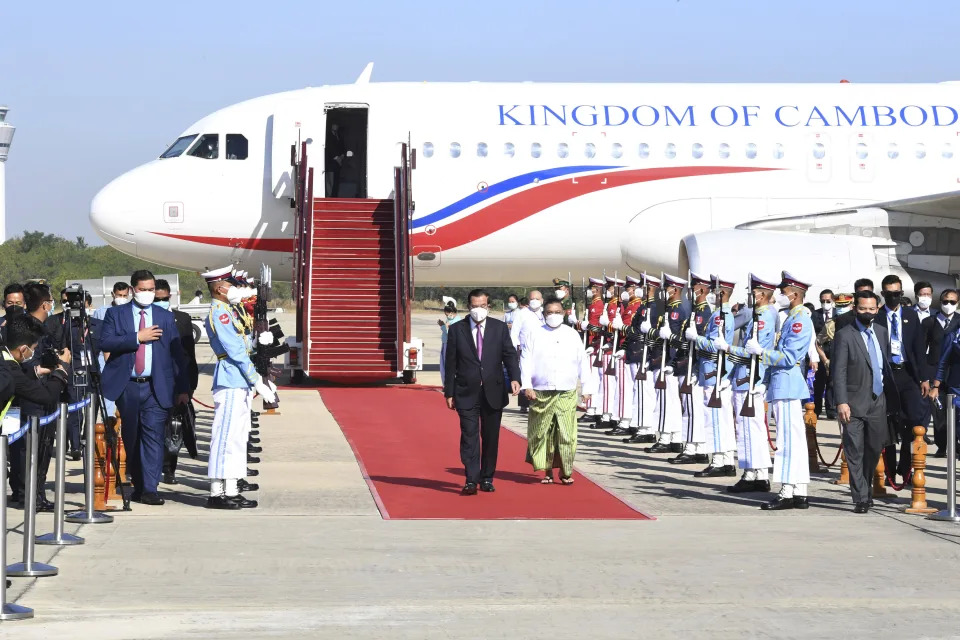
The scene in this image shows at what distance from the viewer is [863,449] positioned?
36.8 feet

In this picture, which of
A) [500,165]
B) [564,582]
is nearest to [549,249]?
[500,165]

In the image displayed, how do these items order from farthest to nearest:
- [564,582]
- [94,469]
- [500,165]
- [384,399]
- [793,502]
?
[500,165]
[384,399]
[793,502]
[94,469]
[564,582]

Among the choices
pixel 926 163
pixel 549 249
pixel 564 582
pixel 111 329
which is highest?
pixel 926 163

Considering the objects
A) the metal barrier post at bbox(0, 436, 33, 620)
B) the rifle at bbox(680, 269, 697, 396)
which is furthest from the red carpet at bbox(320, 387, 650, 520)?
the metal barrier post at bbox(0, 436, 33, 620)

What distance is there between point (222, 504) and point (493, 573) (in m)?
3.35

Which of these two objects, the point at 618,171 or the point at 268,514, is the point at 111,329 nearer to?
the point at 268,514

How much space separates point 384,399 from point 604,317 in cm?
425

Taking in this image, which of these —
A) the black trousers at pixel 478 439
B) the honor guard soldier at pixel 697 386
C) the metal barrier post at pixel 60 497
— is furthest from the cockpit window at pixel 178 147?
the metal barrier post at pixel 60 497

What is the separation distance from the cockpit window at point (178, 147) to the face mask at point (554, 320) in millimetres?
12002

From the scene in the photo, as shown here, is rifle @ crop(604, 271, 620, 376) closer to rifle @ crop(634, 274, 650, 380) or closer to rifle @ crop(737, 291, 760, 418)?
rifle @ crop(634, 274, 650, 380)

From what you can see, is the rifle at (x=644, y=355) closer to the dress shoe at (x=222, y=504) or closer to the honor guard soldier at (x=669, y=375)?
the honor guard soldier at (x=669, y=375)

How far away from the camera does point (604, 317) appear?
698 inches

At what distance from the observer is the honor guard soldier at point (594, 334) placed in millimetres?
18406

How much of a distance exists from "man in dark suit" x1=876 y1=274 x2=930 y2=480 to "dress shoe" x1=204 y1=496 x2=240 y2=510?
5.58 m
